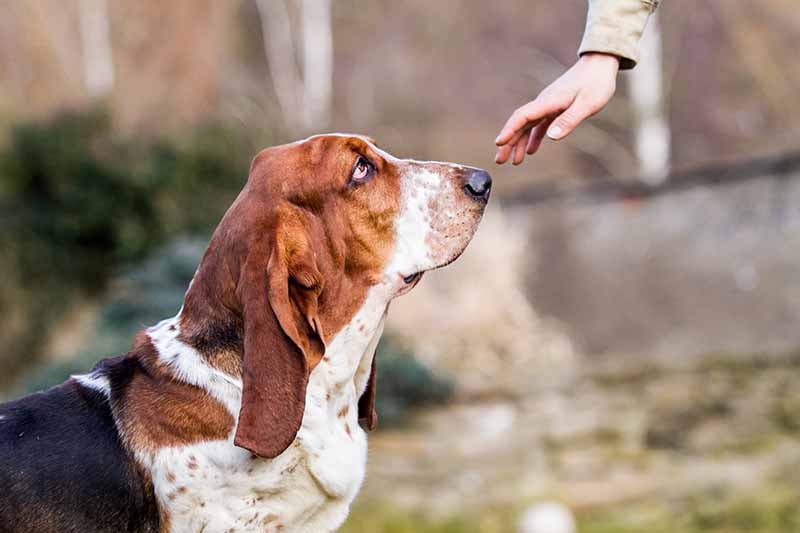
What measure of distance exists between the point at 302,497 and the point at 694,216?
9.36 m

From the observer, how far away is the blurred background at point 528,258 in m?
7.66

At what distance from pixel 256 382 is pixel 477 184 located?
1.08 m

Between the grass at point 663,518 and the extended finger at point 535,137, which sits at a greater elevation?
the extended finger at point 535,137

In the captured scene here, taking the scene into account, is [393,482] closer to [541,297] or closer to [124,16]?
[541,297]

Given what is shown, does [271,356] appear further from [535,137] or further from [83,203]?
[83,203]

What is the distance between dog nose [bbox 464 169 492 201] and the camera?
358 centimetres

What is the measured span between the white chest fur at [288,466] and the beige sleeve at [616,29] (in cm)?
103

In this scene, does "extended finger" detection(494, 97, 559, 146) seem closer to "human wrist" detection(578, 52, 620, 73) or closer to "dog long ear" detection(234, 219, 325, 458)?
"human wrist" detection(578, 52, 620, 73)

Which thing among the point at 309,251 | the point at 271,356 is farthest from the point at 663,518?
the point at 271,356

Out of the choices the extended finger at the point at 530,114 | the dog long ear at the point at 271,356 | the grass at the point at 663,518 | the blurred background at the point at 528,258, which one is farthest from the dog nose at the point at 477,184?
the grass at the point at 663,518

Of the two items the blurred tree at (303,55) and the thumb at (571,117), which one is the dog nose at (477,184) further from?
the blurred tree at (303,55)

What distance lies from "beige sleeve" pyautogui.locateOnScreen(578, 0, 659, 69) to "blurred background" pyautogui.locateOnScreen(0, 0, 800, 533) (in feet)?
12.2

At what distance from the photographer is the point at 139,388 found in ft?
10.5

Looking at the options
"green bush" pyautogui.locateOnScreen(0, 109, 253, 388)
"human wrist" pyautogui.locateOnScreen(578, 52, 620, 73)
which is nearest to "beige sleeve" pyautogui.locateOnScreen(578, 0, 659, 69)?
"human wrist" pyautogui.locateOnScreen(578, 52, 620, 73)
